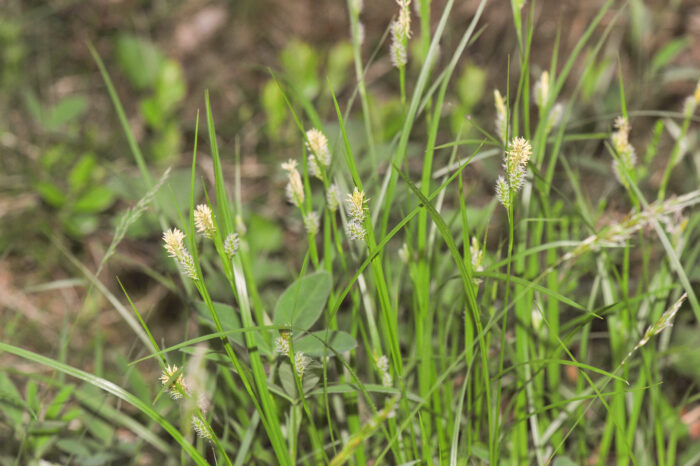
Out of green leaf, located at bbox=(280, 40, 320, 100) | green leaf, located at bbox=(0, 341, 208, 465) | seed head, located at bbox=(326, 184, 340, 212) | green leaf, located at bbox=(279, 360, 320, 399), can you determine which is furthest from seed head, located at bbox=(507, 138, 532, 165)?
green leaf, located at bbox=(280, 40, 320, 100)

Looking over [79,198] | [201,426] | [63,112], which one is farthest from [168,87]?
[201,426]

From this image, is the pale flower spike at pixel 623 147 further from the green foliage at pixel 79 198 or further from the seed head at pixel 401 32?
the green foliage at pixel 79 198

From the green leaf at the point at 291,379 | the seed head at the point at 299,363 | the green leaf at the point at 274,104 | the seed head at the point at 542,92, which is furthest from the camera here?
the green leaf at the point at 274,104

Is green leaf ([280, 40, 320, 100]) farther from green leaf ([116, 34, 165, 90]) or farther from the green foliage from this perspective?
the green foliage

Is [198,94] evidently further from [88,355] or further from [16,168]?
[88,355]

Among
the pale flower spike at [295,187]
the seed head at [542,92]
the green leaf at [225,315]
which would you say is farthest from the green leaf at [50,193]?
the seed head at [542,92]
